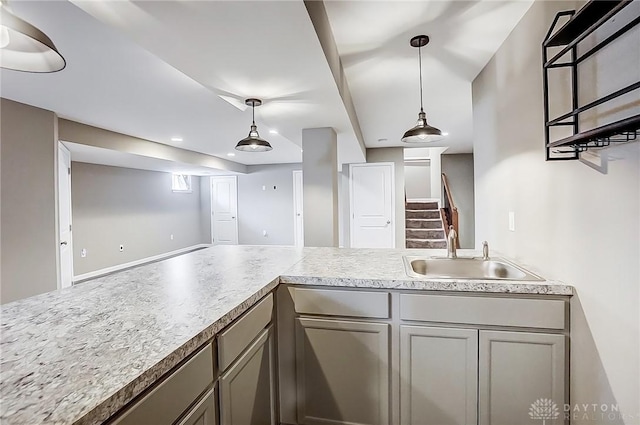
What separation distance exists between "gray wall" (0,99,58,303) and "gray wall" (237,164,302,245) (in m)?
5.41

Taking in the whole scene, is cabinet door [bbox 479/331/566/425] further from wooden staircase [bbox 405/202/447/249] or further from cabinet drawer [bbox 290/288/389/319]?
wooden staircase [bbox 405/202/447/249]

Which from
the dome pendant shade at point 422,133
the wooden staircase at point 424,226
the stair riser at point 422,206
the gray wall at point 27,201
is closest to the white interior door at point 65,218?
the gray wall at point 27,201

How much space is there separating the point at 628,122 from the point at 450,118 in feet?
11.6

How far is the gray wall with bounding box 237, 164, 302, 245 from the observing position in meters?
8.55

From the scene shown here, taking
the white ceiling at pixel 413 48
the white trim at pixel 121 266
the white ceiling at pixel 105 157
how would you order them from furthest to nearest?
the white trim at pixel 121 266 < the white ceiling at pixel 105 157 < the white ceiling at pixel 413 48

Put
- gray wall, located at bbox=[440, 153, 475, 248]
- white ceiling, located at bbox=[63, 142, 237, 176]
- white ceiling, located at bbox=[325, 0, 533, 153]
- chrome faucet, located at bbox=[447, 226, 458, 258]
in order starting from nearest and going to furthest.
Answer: white ceiling, located at bbox=[325, 0, 533, 153], chrome faucet, located at bbox=[447, 226, 458, 258], white ceiling, located at bbox=[63, 142, 237, 176], gray wall, located at bbox=[440, 153, 475, 248]

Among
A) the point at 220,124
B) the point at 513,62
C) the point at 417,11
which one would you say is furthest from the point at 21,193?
the point at 513,62

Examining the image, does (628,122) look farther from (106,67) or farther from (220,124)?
(220,124)

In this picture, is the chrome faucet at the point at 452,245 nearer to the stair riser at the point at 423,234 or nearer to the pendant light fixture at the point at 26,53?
the pendant light fixture at the point at 26,53

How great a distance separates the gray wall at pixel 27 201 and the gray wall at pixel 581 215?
444 centimetres

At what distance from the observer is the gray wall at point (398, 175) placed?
20.7ft

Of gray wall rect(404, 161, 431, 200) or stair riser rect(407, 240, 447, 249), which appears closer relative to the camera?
stair riser rect(407, 240, 447, 249)

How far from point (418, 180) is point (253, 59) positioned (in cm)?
908

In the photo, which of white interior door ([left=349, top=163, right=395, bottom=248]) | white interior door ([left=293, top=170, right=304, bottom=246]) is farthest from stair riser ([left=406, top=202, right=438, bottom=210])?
white interior door ([left=293, top=170, right=304, bottom=246])
